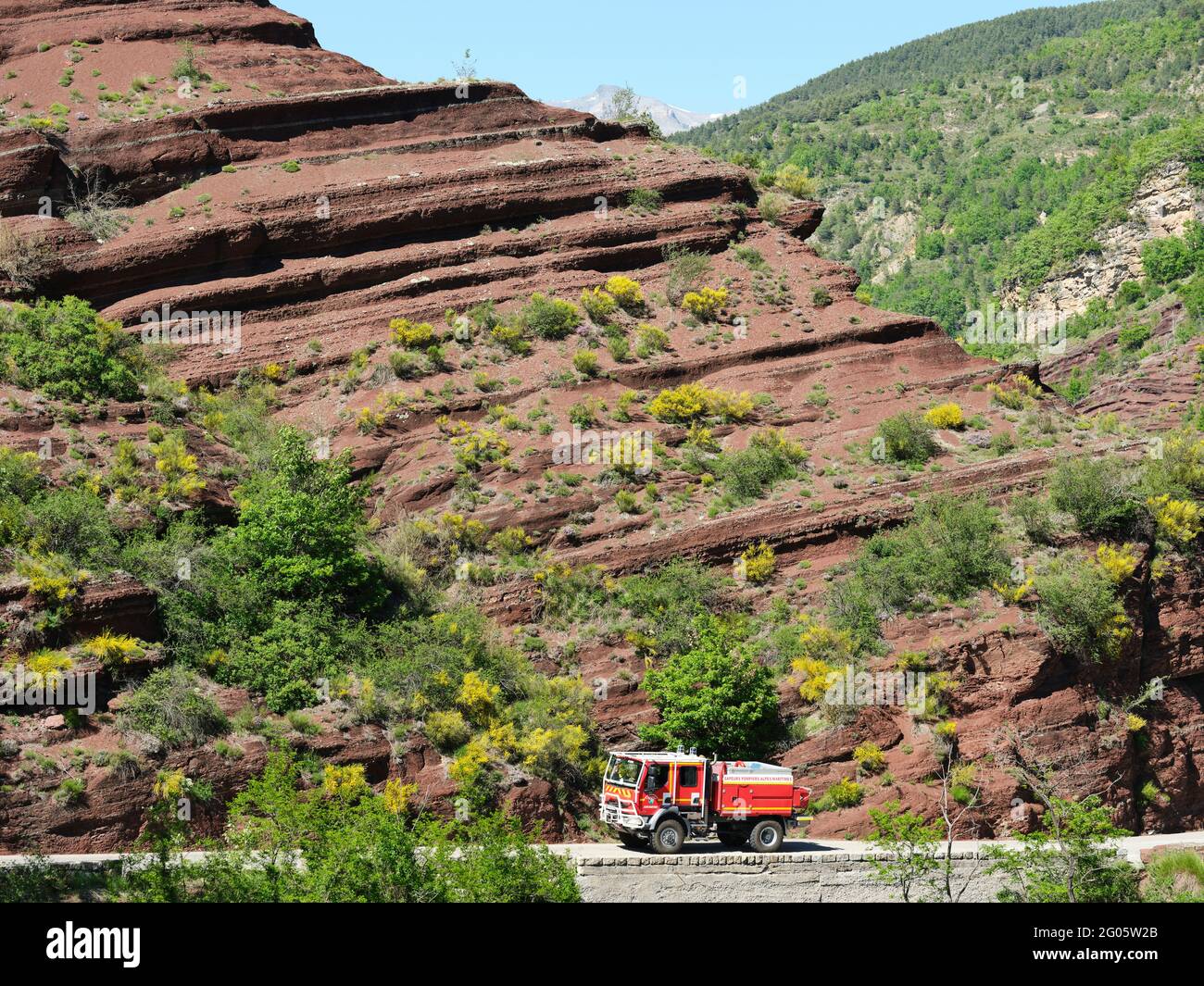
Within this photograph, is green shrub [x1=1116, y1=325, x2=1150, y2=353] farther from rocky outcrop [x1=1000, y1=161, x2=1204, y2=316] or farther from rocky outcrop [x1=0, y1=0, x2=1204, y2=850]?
rocky outcrop [x1=0, y1=0, x2=1204, y2=850]

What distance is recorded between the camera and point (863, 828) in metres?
35.6

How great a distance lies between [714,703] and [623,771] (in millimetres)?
6217

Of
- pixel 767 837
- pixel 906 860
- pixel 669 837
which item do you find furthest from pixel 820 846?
pixel 906 860

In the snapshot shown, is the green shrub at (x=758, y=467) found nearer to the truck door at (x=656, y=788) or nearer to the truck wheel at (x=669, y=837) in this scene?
the truck door at (x=656, y=788)

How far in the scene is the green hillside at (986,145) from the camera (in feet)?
411

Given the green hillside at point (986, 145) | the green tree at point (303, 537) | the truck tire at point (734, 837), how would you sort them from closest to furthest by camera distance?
1. the truck tire at point (734, 837)
2. the green tree at point (303, 537)
3. the green hillside at point (986, 145)

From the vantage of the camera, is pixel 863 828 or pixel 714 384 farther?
pixel 714 384

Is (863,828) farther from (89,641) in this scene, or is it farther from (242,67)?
(242,67)

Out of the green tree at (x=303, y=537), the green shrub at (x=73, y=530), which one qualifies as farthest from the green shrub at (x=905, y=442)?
the green shrub at (x=73, y=530)

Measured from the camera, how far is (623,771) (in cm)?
3089

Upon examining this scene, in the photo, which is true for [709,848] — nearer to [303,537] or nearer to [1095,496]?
[303,537]

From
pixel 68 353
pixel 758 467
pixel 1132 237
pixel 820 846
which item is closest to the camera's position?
pixel 820 846
